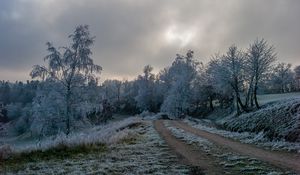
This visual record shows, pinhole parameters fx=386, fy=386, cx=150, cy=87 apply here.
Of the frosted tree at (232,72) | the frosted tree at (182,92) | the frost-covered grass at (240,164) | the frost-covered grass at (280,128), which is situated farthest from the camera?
the frosted tree at (182,92)

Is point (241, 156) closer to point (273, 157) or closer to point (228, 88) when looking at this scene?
point (273, 157)

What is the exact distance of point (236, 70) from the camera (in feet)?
211

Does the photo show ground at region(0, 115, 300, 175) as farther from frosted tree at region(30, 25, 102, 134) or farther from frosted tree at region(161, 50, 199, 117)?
frosted tree at region(161, 50, 199, 117)

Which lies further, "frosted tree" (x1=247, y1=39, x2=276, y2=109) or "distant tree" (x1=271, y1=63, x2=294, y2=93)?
"distant tree" (x1=271, y1=63, x2=294, y2=93)

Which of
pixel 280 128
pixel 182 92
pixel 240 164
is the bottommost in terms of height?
pixel 240 164

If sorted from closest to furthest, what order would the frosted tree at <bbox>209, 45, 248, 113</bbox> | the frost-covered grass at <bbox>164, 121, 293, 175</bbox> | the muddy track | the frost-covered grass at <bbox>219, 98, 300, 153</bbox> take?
the frost-covered grass at <bbox>164, 121, 293, 175</bbox> → the muddy track → the frost-covered grass at <bbox>219, 98, 300, 153</bbox> → the frosted tree at <bbox>209, 45, 248, 113</bbox>

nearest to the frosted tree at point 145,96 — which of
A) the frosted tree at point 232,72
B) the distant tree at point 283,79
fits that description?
the distant tree at point 283,79

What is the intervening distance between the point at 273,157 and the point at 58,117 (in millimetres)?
27213

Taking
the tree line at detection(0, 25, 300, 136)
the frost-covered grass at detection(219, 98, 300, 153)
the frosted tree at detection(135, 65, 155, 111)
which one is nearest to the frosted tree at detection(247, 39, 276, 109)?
the tree line at detection(0, 25, 300, 136)

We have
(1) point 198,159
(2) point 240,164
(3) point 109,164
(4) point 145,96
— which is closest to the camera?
(2) point 240,164

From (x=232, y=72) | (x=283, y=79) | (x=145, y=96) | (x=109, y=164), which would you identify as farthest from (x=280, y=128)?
(x=283, y=79)

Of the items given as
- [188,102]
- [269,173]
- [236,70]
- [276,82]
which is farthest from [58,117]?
[276,82]

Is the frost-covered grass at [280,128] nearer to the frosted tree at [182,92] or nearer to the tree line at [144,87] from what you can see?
the tree line at [144,87]

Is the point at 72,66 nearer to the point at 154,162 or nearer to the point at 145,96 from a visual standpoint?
the point at 154,162
